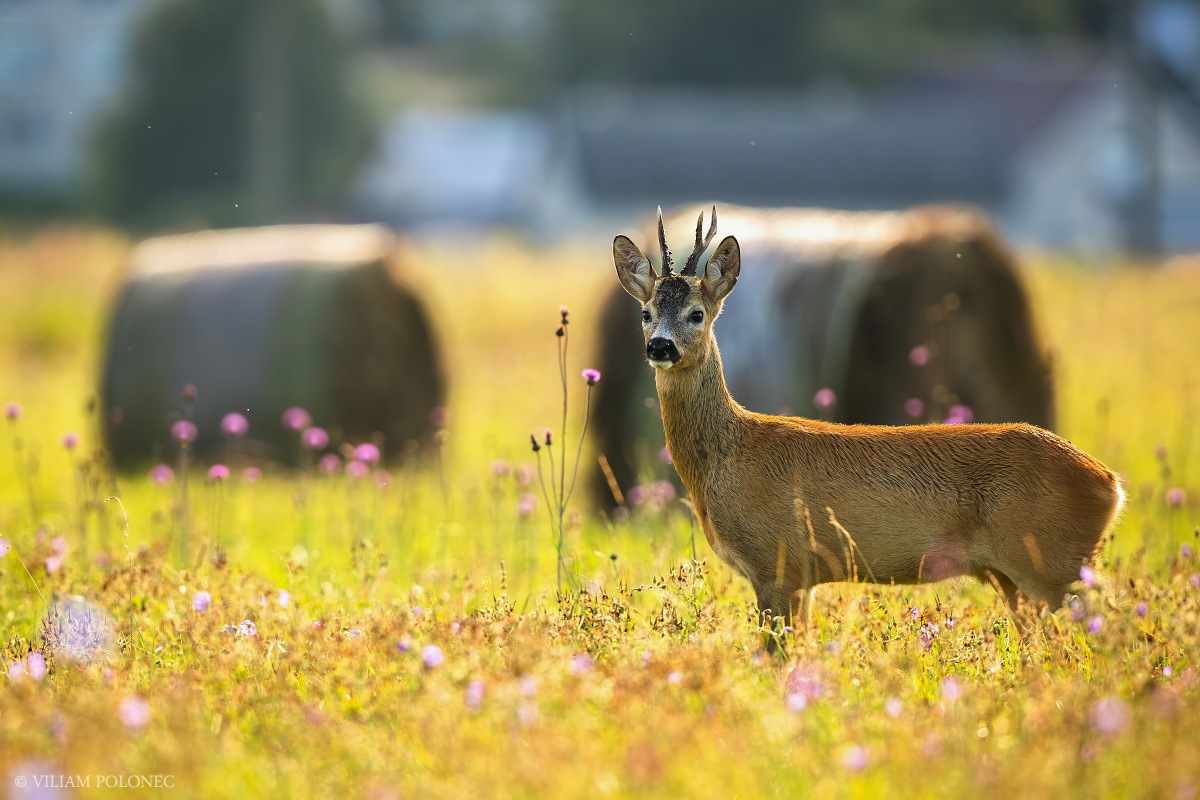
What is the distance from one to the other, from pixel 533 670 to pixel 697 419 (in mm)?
1578

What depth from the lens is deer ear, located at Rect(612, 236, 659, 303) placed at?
5.64 metres

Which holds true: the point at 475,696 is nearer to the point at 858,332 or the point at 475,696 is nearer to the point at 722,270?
the point at 722,270

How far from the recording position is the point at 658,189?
161 feet

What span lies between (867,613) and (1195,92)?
3527 centimetres

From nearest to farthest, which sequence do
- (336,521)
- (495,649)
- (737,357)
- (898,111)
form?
(495,649)
(336,521)
(737,357)
(898,111)

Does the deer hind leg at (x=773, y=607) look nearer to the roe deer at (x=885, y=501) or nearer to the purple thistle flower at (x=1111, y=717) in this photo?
the roe deer at (x=885, y=501)

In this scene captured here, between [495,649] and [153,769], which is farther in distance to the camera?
[495,649]

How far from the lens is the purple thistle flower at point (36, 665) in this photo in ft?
15.2

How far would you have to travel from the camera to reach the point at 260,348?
10781 millimetres

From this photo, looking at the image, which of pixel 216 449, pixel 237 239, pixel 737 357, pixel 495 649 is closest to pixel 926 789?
pixel 495 649

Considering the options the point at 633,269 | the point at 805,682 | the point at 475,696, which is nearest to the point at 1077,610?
the point at 805,682

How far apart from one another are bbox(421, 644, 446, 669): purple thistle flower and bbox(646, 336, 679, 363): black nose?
1.35 m

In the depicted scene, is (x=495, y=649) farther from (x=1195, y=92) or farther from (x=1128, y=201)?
(x=1128, y=201)

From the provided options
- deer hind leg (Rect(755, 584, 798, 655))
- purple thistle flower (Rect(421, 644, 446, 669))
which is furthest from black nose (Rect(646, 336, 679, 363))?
purple thistle flower (Rect(421, 644, 446, 669))
